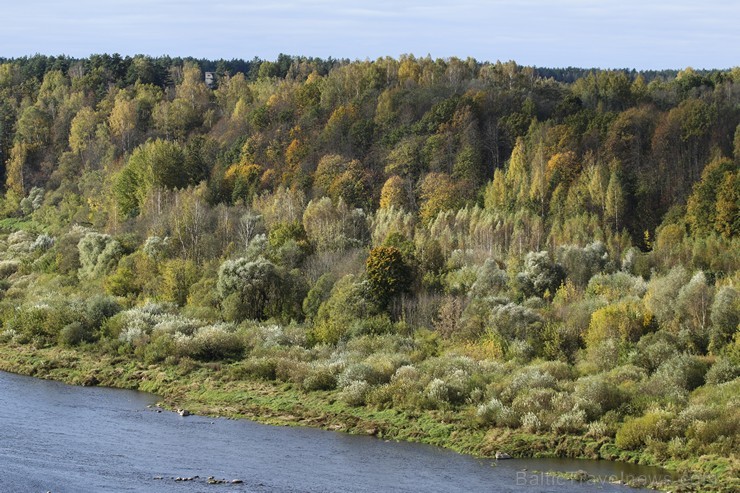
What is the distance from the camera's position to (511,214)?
8469 centimetres

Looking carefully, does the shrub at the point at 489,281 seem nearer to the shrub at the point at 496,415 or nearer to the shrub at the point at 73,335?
the shrub at the point at 496,415

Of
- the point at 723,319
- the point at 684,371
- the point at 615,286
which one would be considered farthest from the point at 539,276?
the point at 684,371

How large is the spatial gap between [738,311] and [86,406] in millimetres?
36944

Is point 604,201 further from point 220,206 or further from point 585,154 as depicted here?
point 220,206

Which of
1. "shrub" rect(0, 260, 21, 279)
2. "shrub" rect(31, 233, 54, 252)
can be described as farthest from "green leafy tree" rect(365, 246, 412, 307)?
"shrub" rect(31, 233, 54, 252)

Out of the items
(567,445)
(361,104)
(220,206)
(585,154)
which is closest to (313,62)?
(361,104)

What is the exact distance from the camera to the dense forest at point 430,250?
56.6 metres

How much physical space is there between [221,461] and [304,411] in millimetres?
9569

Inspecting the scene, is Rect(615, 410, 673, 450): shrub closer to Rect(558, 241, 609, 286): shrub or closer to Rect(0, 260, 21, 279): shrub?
Rect(558, 241, 609, 286): shrub

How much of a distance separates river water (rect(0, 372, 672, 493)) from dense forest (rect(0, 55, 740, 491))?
11.3ft

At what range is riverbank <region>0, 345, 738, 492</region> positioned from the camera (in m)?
47.8

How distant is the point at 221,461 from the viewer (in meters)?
49.0

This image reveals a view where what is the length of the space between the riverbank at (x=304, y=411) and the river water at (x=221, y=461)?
1.02 m

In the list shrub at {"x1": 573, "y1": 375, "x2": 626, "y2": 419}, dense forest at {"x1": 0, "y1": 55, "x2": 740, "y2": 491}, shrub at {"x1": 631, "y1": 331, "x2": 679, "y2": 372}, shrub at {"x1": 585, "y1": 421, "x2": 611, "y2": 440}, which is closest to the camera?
Answer: shrub at {"x1": 585, "y1": 421, "x2": 611, "y2": 440}
